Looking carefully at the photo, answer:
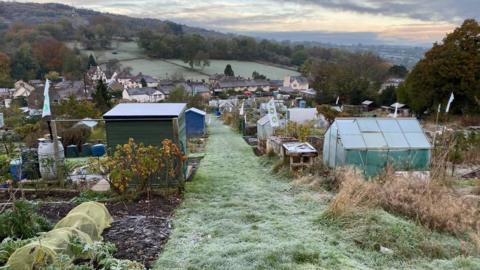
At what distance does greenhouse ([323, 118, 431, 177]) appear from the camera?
984 centimetres

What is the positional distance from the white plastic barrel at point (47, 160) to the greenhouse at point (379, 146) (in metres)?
6.83

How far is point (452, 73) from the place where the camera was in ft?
96.4

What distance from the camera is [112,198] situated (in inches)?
296

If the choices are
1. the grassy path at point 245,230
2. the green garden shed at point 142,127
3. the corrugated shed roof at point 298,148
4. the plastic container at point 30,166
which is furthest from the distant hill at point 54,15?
the grassy path at point 245,230

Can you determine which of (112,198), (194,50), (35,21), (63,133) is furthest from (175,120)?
(35,21)

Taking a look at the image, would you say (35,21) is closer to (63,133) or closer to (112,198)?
(63,133)

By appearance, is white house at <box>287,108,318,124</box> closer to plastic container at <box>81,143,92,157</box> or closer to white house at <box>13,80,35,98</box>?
plastic container at <box>81,143,92,157</box>

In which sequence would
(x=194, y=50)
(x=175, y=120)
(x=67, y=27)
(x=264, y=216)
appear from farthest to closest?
(x=67, y=27), (x=194, y=50), (x=175, y=120), (x=264, y=216)

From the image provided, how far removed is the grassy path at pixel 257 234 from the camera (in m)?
4.55

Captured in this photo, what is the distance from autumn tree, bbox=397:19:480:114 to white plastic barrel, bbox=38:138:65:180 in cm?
2887

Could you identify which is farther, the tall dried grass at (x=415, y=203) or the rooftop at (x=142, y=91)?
the rooftop at (x=142, y=91)

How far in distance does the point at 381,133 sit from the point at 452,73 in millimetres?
23157

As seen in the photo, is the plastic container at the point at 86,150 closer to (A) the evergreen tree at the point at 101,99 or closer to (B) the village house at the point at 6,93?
(A) the evergreen tree at the point at 101,99

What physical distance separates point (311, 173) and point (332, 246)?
16.4 feet
